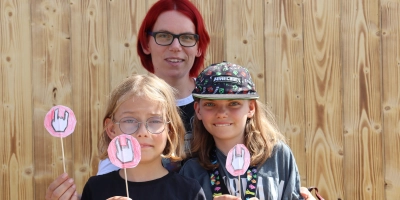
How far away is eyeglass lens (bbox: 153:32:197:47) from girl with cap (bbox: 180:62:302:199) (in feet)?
1.28

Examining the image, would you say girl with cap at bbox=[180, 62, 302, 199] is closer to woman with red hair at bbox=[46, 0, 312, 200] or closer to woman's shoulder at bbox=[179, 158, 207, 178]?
woman's shoulder at bbox=[179, 158, 207, 178]

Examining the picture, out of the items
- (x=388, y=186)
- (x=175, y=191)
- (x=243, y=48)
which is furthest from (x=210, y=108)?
(x=388, y=186)

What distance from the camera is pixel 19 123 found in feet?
10.6

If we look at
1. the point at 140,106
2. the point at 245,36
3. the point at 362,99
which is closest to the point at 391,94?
the point at 362,99

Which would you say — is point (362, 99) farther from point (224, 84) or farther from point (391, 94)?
point (224, 84)

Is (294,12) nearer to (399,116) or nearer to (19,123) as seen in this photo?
(399,116)

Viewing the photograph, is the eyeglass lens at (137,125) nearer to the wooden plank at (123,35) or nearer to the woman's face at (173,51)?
the woman's face at (173,51)

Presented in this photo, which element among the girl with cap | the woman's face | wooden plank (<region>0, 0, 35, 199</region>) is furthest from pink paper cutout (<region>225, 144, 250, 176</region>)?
wooden plank (<region>0, 0, 35, 199</region>)

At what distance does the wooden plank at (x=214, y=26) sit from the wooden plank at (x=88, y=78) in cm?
52

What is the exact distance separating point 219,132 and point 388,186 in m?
1.42

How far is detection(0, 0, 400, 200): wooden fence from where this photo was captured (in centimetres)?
325

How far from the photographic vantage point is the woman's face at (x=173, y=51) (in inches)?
111

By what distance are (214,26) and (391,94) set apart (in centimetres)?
103

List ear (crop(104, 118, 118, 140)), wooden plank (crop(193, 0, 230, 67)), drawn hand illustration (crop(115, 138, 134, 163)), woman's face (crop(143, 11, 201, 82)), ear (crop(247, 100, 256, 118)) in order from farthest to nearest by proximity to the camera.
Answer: wooden plank (crop(193, 0, 230, 67)) < woman's face (crop(143, 11, 201, 82)) < ear (crop(247, 100, 256, 118)) < ear (crop(104, 118, 118, 140)) < drawn hand illustration (crop(115, 138, 134, 163))
